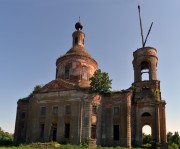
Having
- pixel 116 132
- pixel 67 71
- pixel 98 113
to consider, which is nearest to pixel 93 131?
pixel 98 113

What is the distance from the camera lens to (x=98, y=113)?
83.5 feet

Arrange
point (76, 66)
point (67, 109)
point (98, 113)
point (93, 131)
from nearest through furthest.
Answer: point (93, 131), point (98, 113), point (67, 109), point (76, 66)

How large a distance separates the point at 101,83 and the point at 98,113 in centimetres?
349

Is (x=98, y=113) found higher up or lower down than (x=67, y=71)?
lower down

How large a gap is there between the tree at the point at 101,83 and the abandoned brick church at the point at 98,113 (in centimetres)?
72

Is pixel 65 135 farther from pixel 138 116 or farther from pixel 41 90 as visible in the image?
pixel 138 116

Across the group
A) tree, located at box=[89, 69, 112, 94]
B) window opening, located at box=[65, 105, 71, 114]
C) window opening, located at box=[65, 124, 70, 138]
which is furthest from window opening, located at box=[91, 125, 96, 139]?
tree, located at box=[89, 69, 112, 94]

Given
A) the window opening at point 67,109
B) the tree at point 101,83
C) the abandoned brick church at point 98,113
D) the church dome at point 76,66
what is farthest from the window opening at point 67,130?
the church dome at point 76,66

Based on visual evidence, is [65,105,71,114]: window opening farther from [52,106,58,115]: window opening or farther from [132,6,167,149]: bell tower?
[132,6,167,149]: bell tower

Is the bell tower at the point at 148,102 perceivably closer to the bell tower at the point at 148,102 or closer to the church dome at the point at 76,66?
the bell tower at the point at 148,102

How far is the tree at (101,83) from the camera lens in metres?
26.5

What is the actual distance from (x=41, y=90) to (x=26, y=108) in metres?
4.92

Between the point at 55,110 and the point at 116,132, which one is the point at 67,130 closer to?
the point at 55,110

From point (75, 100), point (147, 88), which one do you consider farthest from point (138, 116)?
point (75, 100)
